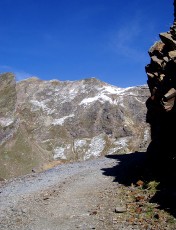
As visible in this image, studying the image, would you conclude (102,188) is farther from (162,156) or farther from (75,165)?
(75,165)

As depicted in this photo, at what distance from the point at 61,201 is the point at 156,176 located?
22.4ft

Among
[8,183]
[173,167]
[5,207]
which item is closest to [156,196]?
[173,167]

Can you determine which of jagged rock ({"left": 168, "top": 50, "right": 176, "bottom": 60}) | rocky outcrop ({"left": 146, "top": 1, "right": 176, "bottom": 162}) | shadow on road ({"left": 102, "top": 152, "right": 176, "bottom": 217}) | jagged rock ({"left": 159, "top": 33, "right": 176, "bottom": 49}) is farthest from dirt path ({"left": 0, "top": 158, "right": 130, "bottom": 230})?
jagged rock ({"left": 159, "top": 33, "right": 176, "bottom": 49})

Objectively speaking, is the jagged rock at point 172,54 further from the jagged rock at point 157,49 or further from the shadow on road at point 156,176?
the shadow on road at point 156,176

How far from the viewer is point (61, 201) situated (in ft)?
80.4

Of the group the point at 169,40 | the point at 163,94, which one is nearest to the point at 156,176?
the point at 163,94

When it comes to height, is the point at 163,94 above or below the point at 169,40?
below

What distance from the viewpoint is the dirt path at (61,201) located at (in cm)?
2040

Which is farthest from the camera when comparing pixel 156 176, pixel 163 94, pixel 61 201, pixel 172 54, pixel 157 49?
pixel 157 49

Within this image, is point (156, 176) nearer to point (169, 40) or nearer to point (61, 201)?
point (61, 201)

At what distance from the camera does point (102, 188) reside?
2653 cm

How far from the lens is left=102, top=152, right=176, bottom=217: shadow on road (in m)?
20.5

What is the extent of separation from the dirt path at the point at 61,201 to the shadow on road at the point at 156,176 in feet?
3.74

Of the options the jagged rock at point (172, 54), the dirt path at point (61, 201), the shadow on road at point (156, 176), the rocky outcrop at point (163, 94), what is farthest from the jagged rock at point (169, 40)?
the dirt path at point (61, 201)
